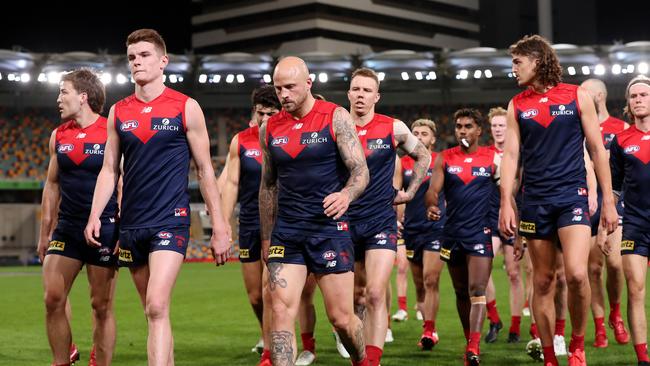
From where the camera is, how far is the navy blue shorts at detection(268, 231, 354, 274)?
22.3 ft

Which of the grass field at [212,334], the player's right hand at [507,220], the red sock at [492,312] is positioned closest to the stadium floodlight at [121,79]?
the grass field at [212,334]

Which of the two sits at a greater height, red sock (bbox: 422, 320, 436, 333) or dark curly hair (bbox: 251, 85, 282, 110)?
dark curly hair (bbox: 251, 85, 282, 110)

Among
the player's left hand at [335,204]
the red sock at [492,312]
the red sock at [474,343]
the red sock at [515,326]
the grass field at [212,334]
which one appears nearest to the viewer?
the player's left hand at [335,204]

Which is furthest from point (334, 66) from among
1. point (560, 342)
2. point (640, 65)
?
point (560, 342)

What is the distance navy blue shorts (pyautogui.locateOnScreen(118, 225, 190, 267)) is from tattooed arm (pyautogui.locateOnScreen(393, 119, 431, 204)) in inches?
104

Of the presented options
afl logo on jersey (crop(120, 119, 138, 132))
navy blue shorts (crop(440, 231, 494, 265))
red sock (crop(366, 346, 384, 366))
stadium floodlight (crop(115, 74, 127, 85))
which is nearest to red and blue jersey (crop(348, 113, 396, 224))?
red sock (crop(366, 346, 384, 366))

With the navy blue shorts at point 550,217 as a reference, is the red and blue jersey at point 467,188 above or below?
above

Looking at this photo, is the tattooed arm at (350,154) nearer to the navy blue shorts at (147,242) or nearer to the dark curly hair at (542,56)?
the navy blue shorts at (147,242)

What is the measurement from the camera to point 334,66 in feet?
148

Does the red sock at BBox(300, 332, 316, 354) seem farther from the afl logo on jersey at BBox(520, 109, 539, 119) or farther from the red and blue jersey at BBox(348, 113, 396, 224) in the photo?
the afl logo on jersey at BBox(520, 109, 539, 119)

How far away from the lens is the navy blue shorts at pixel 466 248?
390 inches

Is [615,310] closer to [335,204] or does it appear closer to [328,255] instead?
[328,255]

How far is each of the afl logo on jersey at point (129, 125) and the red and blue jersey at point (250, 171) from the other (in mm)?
3019

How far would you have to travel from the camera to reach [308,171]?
22.5 ft
